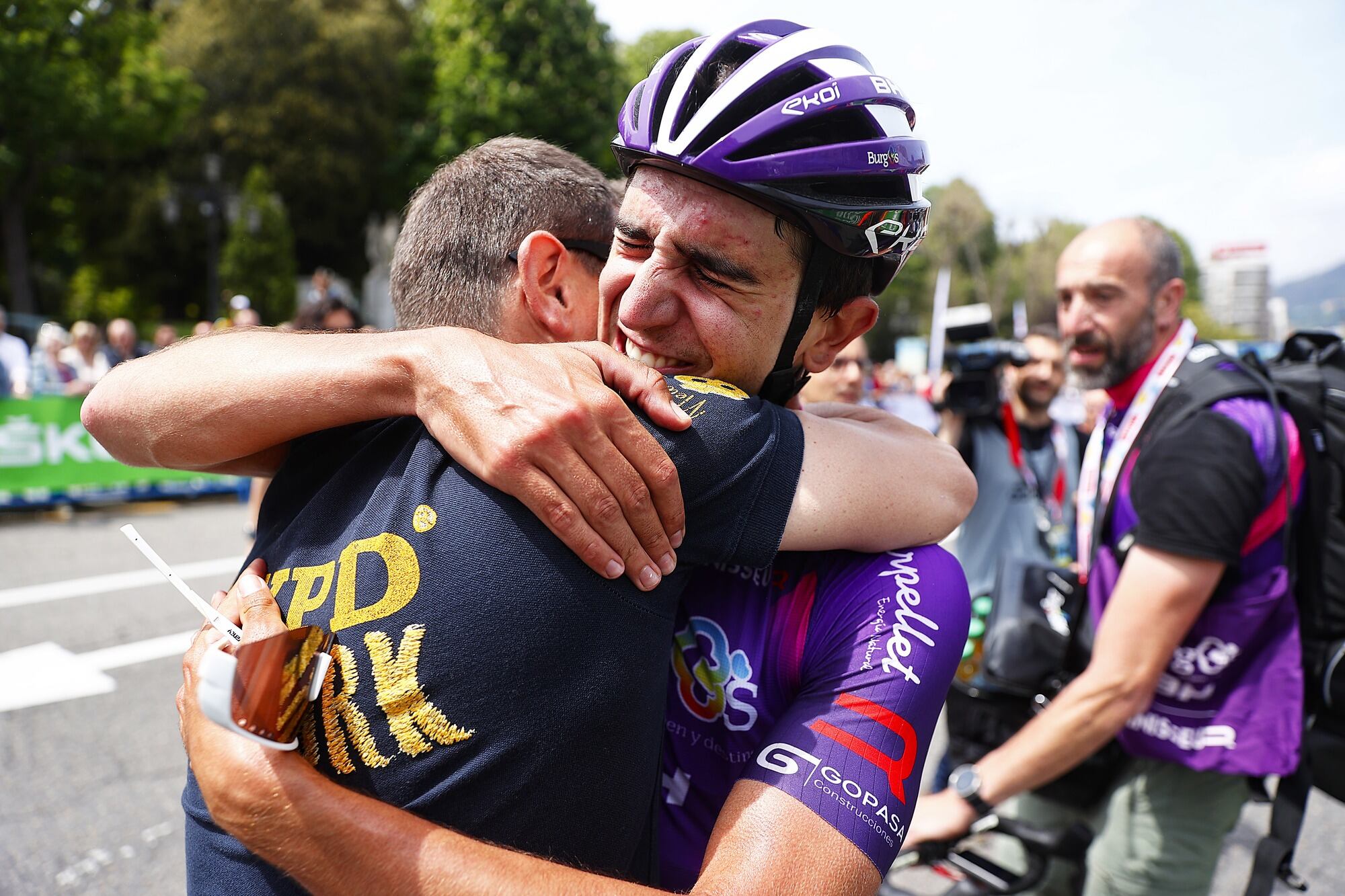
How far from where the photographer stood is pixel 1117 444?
2.87 meters

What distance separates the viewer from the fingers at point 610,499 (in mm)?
1109

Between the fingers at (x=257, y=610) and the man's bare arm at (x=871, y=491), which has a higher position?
the man's bare arm at (x=871, y=491)

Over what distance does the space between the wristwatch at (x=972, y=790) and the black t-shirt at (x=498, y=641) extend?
1.48 metres

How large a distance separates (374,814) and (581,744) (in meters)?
0.27

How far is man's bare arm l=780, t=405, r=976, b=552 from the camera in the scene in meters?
1.29

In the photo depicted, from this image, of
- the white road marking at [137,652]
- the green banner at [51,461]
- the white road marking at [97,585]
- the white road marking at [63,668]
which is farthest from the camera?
the green banner at [51,461]

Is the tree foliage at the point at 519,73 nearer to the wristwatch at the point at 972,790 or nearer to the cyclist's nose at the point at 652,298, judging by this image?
the wristwatch at the point at 972,790

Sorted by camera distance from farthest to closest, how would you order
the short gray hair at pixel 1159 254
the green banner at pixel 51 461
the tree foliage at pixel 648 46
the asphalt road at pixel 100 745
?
the tree foliage at pixel 648 46 → the green banner at pixel 51 461 → the asphalt road at pixel 100 745 → the short gray hair at pixel 1159 254

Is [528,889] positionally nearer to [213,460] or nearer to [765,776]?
[765,776]

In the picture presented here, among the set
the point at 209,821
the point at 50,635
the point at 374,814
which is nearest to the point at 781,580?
the point at 374,814

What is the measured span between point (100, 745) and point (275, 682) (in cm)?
441

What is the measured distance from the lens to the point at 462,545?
112cm

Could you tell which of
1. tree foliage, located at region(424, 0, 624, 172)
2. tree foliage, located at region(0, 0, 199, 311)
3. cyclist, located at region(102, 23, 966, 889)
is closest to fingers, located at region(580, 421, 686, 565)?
cyclist, located at region(102, 23, 966, 889)

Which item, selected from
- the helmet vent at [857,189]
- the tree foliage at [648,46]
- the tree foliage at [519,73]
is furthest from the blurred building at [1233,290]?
the helmet vent at [857,189]
